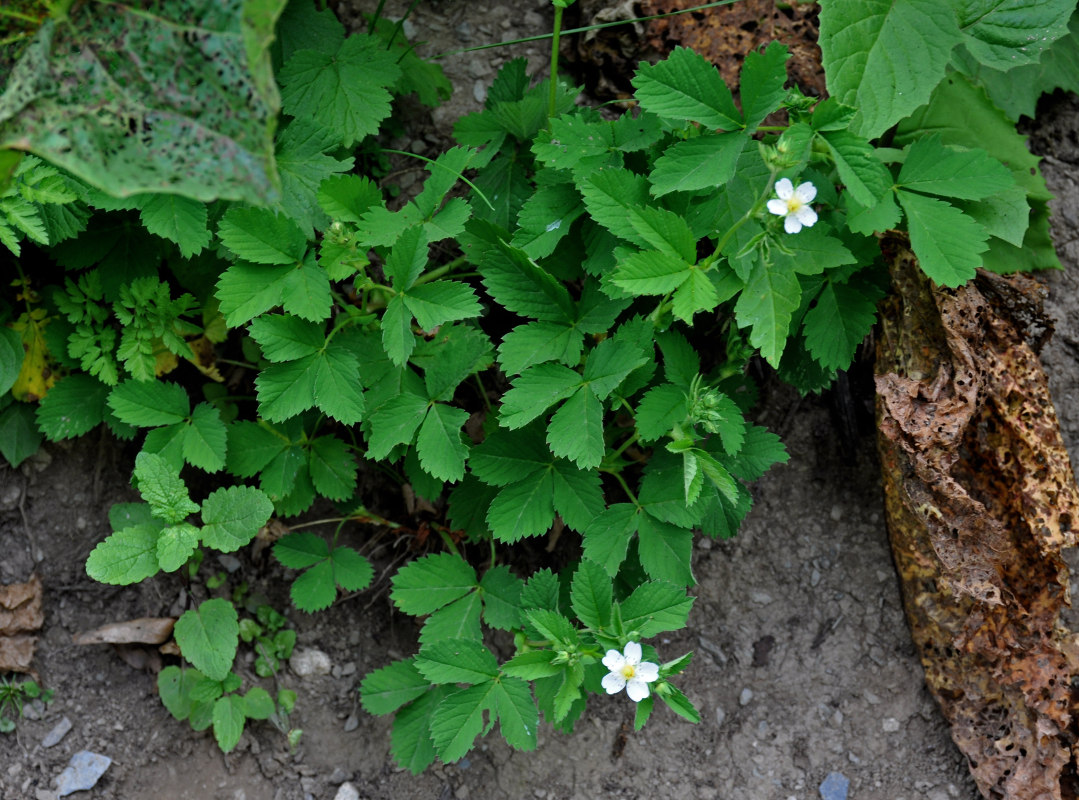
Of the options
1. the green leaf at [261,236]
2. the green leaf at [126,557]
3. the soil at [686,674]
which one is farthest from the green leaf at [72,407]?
the green leaf at [261,236]

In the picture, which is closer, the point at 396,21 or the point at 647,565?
the point at 647,565

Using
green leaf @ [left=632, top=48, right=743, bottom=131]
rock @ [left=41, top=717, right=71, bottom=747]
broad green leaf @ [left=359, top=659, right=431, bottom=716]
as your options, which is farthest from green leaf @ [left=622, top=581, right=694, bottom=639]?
rock @ [left=41, top=717, right=71, bottom=747]

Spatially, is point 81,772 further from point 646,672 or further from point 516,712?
point 646,672

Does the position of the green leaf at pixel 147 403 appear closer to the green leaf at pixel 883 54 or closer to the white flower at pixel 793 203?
the white flower at pixel 793 203

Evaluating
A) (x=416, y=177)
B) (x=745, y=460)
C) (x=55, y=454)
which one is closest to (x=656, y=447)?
(x=745, y=460)

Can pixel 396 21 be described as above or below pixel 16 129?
below

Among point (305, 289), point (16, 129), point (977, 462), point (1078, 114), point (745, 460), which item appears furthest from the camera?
point (1078, 114)

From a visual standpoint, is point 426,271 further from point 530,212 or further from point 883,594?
point 883,594
